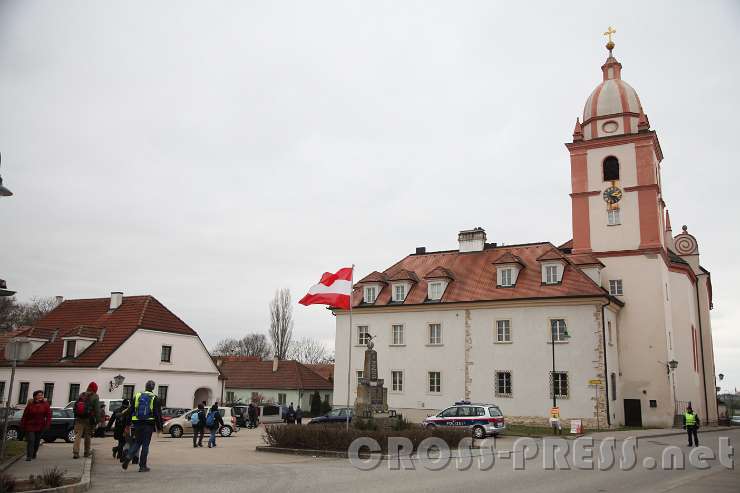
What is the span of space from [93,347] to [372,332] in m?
17.4

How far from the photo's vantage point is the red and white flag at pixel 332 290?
22688 millimetres

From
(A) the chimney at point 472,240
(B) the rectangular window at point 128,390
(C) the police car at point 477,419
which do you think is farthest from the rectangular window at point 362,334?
(C) the police car at point 477,419

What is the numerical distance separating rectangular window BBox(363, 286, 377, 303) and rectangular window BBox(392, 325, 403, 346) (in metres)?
2.78

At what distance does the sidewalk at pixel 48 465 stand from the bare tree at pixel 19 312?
5389cm

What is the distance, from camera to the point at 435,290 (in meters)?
41.8

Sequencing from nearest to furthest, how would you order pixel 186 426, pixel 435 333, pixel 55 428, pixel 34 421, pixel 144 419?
pixel 144 419 < pixel 34 421 < pixel 55 428 < pixel 186 426 < pixel 435 333

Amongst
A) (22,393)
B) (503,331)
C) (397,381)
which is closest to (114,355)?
(22,393)

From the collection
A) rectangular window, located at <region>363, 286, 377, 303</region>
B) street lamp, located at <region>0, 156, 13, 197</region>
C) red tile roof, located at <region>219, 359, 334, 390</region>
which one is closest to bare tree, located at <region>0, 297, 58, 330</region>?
red tile roof, located at <region>219, 359, 334, 390</region>

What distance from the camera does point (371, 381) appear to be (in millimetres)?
25109

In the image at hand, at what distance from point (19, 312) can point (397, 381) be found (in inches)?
2240

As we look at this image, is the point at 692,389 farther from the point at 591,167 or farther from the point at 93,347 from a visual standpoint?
the point at 93,347

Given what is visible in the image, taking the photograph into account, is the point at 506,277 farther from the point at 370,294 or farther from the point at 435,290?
the point at 370,294

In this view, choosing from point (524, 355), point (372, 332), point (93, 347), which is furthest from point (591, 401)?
point (93, 347)

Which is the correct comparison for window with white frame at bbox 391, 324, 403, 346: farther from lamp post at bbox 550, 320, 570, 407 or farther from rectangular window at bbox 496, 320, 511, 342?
lamp post at bbox 550, 320, 570, 407
